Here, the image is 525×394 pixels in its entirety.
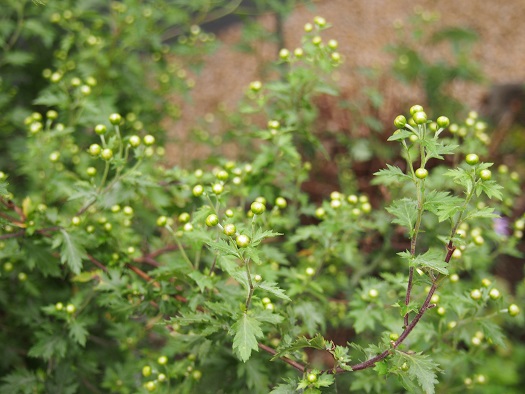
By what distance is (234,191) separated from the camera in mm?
2215

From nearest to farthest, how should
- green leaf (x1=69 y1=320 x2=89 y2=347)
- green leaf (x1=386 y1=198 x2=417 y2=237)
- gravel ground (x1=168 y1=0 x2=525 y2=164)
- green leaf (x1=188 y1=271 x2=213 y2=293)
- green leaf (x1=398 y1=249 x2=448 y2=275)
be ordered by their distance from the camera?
green leaf (x1=398 y1=249 x2=448 y2=275), green leaf (x1=386 y1=198 x2=417 y2=237), green leaf (x1=188 y1=271 x2=213 y2=293), green leaf (x1=69 y1=320 x2=89 y2=347), gravel ground (x1=168 y1=0 x2=525 y2=164)

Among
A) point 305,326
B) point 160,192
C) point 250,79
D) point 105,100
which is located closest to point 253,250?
point 305,326

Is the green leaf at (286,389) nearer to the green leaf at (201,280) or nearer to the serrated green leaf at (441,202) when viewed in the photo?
the green leaf at (201,280)

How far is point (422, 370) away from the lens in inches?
53.7

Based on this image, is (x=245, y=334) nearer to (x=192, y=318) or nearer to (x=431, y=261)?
(x=192, y=318)

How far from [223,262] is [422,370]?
619mm

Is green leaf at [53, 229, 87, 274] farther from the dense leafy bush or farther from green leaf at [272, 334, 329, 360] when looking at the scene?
green leaf at [272, 334, 329, 360]

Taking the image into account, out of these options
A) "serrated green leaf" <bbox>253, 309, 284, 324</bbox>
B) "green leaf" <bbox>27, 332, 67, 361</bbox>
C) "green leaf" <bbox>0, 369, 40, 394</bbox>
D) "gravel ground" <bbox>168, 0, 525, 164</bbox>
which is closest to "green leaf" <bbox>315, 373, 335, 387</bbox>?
"serrated green leaf" <bbox>253, 309, 284, 324</bbox>

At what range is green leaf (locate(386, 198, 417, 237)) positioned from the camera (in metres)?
1.42

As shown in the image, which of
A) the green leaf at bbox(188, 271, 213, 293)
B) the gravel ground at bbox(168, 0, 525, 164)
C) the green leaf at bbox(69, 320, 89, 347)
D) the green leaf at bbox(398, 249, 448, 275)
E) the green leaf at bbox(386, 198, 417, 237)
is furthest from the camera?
the gravel ground at bbox(168, 0, 525, 164)

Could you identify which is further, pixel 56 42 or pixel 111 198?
pixel 56 42

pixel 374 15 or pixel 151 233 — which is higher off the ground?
pixel 151 233

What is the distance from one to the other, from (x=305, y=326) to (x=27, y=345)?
146 centimetres

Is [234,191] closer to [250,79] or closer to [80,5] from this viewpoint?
[80,5]
